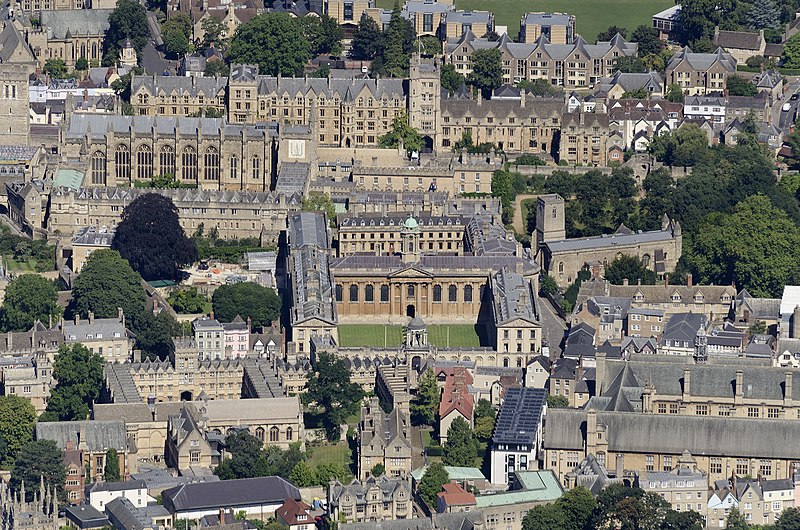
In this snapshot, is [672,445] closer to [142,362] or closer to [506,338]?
[506,338]

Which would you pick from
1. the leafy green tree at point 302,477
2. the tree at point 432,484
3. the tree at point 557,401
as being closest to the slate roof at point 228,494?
the leafy green tree at point 302,477

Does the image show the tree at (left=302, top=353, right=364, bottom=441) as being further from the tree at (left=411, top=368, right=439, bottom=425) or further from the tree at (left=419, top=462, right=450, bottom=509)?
the tree at (left=419, top=462, right=450, bottom=509)

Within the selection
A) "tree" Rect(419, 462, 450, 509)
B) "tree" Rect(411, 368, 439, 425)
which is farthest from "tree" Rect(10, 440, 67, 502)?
"tree" Rect(411, 368, 439, 425)

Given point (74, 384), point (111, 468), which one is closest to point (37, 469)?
point (111, 468)

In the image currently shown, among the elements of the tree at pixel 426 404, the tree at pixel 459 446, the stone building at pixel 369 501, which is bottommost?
the stone building at pixel 369 501

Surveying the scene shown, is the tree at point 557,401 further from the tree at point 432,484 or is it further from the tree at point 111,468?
the tree at point 111,468

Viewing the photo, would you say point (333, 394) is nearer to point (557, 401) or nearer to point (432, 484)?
point (557, 401)
